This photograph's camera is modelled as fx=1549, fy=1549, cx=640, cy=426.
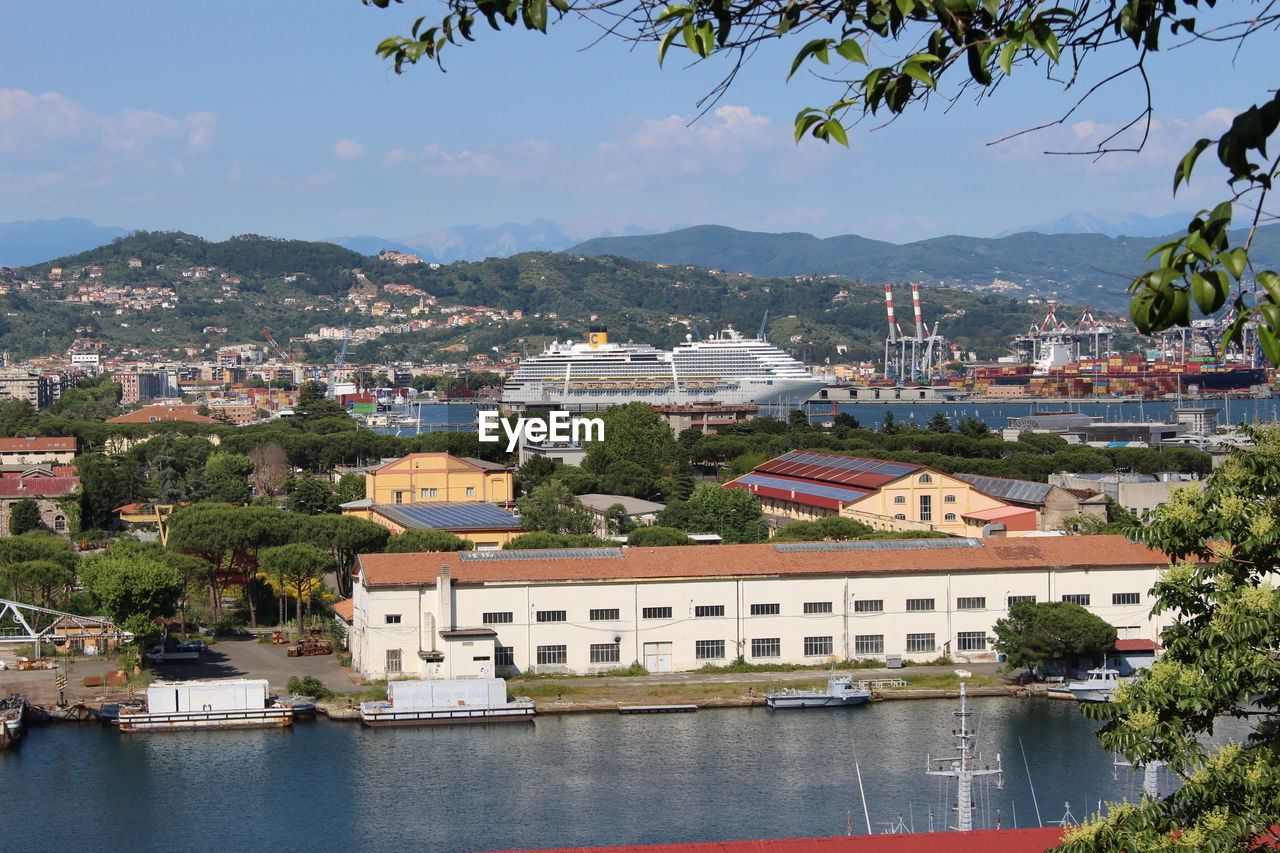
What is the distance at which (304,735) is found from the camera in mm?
13703

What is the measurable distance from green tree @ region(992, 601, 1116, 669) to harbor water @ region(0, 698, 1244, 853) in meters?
0.71

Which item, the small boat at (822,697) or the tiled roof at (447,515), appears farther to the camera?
the tiled roof at (447,515)

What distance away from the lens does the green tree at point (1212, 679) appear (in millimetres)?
4184

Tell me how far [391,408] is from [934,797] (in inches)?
2594

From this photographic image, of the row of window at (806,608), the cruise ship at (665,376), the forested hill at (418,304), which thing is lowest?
the row of window at (806,608)

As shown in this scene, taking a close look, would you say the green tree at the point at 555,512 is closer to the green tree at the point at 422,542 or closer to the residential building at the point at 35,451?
the green tree at the point at 422,542

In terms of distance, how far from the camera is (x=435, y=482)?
84.5ft

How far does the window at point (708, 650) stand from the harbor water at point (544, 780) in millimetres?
1533

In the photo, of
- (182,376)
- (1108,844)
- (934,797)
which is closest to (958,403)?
(182,376)

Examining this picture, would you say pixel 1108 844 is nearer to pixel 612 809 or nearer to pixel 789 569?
pixel 612 809

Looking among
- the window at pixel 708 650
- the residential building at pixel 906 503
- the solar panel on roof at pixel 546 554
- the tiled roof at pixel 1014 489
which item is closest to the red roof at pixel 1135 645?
the window at pixel 708 650

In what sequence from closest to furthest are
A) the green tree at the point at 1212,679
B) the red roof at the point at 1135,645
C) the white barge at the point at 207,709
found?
1. the green tree at the point at 1212,679
2. the white barge at the point at 207,709
3. the red roof at the point at 1135,645

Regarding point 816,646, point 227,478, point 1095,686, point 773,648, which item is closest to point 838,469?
point 816,646

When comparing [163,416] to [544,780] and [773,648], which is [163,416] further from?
[544,780]
